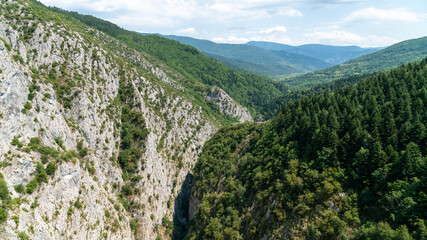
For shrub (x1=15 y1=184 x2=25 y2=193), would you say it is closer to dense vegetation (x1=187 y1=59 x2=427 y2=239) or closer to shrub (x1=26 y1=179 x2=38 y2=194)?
shrub (x1=26 y1=179 x2=38 y2=194)

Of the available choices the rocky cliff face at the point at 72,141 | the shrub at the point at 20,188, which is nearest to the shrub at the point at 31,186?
the rocky cliff face at the point at 72,141

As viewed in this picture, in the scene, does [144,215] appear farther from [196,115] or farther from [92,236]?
[196,115]

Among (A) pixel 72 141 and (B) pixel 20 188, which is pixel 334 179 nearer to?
(B) pixel 20 188

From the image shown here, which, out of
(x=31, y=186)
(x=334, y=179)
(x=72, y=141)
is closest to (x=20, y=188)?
(x=31, y=186)

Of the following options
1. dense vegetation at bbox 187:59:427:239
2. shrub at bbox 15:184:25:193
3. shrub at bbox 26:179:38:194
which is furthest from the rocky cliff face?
dense vegetation at bbox 187:59:427:239

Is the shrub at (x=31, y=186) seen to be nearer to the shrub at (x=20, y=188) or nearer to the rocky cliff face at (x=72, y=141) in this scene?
the rocky cliff face at (x=72, y=141)

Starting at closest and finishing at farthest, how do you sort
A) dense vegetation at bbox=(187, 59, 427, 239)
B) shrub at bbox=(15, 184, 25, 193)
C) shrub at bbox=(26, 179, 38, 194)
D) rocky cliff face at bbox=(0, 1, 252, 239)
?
dense vegetation at bbox=(187, 59, 427, 239) < shrub at bbox=(15, 184, 25, 193) < shrub at bbox=(26, 179, 38, 194) < rocky cliff face at bbox=(0, 1, 252, 239)
